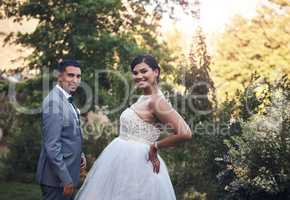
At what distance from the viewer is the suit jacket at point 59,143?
13.9 ft

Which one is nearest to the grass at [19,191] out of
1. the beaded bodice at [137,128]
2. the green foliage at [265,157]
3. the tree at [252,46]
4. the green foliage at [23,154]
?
the green foliage at [23,154]

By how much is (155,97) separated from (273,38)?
2606 centimetres

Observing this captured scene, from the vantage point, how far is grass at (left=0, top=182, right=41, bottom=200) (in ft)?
35.7

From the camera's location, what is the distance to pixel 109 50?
13781mm

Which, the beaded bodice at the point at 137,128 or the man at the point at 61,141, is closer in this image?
the beaded bodice at the point at 137,128

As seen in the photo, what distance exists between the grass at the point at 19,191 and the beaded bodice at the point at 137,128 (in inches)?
287

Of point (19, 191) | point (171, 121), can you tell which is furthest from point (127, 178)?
point (19, 191)

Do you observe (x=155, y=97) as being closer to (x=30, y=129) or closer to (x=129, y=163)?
(x=129, y=163)

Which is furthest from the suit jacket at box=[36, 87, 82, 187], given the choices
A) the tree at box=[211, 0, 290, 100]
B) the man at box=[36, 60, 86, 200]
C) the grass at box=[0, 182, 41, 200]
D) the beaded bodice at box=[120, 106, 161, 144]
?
the tree at box=[211, 0, 290, 100]

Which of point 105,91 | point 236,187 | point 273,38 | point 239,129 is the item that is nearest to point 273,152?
point 236,187

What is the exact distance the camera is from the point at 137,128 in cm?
400

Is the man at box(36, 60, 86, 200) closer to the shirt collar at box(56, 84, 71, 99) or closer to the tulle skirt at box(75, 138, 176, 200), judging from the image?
the shirt collar at box(56, 84, 71, 99)

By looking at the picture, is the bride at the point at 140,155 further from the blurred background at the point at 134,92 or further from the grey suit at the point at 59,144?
the blurred background at the point at 134,92

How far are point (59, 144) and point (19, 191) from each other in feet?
26.5
